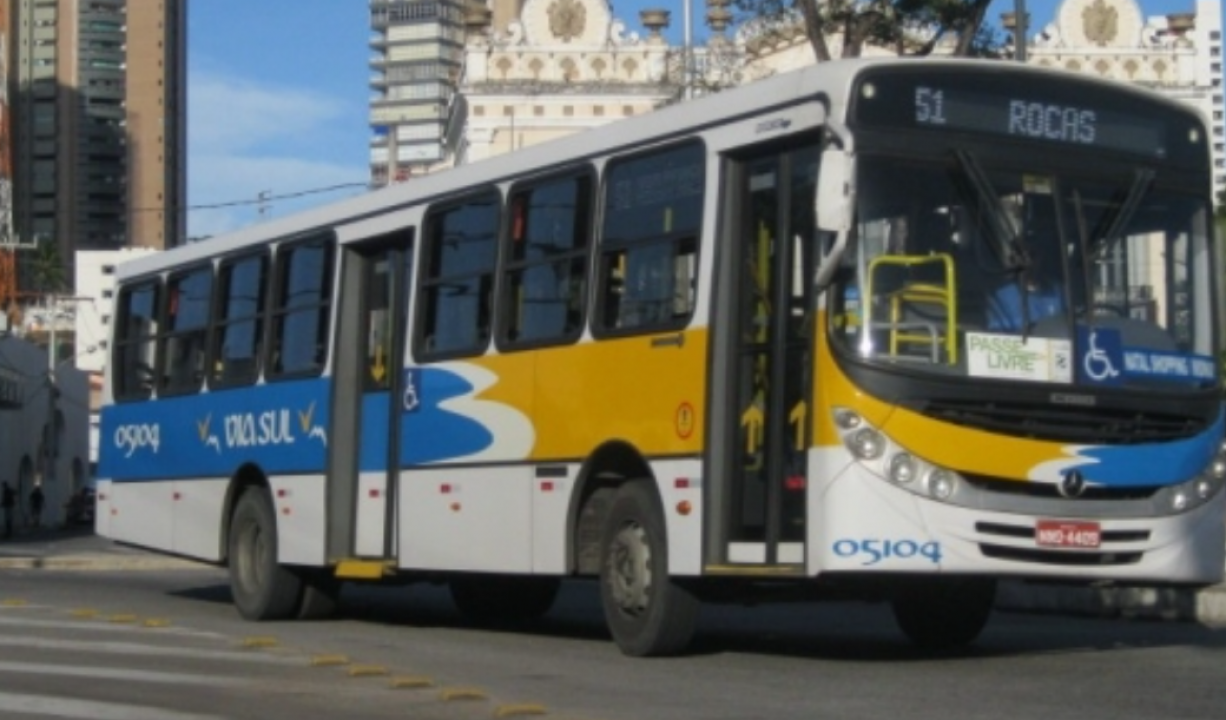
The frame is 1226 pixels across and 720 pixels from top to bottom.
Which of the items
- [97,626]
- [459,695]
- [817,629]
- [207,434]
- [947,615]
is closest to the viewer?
[459,695]

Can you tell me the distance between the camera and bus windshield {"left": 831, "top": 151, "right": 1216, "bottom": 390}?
45.0 feet

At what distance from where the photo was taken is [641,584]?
15.3 m

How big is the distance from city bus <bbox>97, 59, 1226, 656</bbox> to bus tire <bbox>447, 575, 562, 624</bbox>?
2.15 meters

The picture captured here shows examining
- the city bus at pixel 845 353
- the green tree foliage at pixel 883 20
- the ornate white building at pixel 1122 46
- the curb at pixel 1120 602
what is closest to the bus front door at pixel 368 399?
the city bus at pixel 845 353

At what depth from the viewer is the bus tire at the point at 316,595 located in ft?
68.0

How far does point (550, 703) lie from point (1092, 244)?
4078 millimetres

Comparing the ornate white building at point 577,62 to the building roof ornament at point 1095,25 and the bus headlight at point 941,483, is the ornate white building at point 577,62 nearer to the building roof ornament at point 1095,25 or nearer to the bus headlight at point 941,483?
the building roof ornament at point 1095,25

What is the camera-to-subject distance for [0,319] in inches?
3260

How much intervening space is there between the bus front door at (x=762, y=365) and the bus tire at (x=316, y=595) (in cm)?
687

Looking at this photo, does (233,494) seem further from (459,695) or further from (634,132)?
(459,695)

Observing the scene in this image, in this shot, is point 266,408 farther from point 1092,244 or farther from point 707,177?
point 1092,244

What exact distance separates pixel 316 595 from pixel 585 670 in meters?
6.30

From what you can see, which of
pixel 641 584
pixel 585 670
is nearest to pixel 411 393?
pixel 641 584

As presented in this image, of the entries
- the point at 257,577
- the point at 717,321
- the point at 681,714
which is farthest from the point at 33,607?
the point at 681,714
